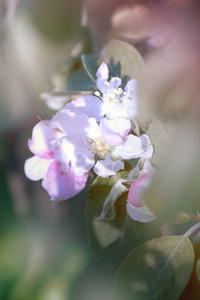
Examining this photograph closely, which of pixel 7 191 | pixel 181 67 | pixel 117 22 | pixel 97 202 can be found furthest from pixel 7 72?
pixel 181 67

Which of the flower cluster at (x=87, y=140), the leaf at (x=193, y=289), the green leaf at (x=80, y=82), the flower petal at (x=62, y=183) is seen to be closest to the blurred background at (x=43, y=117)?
the green leaf at (x=80, y=82)

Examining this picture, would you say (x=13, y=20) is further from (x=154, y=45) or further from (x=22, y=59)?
(x=154, y=45)

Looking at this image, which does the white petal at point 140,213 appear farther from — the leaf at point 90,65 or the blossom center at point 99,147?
the leaf at point 90,65

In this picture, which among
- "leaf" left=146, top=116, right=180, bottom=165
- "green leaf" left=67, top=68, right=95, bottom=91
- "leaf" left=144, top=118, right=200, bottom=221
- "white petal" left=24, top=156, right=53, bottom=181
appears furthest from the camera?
"green leaf" left=67, top=68, right=95, bottom=91

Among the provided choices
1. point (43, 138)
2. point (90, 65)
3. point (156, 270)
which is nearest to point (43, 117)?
point (90, 65)

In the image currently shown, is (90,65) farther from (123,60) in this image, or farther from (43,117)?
(43,117)

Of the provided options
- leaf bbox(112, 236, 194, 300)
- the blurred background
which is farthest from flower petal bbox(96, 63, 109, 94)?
leaf bbox(112, 236, 194, 300)

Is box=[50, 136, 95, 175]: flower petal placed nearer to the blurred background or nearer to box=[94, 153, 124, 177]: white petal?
box=[94, 153, 124, 177]: white petal
